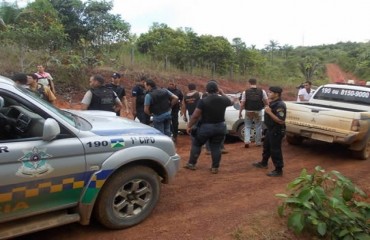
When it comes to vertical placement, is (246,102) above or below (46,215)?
above

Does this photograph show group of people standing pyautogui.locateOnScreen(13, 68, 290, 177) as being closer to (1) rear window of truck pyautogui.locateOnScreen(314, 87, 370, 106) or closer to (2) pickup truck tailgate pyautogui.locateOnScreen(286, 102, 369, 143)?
(2) pickup truck tailgate pyautogui.locateOnScreen(286, 102, 369, 143)

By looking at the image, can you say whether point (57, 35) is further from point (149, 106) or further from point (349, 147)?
point (349, 147)

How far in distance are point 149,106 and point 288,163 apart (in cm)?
300

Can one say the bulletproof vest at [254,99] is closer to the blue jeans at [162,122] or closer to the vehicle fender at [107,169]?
the blue jeans at [162,122]

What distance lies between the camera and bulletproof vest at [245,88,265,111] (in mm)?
8344

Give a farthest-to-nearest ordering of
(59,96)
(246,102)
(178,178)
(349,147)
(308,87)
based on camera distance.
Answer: (59,96), (308,87), (246,102), (349,147), (178,178)

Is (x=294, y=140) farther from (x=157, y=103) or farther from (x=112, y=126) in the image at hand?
(x=112, y=126)

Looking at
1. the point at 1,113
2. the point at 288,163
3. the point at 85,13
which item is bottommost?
the point at 288,163

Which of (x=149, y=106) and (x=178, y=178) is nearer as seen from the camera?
(x=178, y=178)

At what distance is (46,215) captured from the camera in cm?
360

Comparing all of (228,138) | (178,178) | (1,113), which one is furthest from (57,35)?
(1,113)

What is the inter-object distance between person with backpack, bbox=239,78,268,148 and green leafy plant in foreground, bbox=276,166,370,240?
4026mm

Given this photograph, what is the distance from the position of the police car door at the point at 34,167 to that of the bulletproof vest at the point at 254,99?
5387 millimetres

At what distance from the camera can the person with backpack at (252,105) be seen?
8.35 meters
